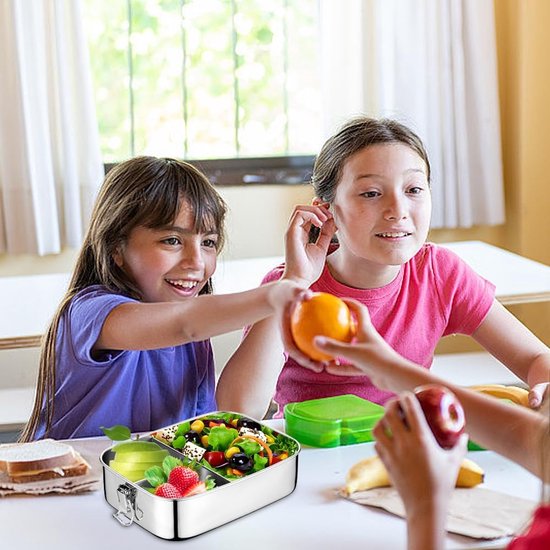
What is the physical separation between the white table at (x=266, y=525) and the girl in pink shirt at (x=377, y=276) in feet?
1.38

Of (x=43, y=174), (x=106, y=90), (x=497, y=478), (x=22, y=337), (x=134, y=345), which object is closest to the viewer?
(x=497, y=478)

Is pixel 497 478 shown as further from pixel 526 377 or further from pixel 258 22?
pixel 258 22

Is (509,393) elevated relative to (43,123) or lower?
lower

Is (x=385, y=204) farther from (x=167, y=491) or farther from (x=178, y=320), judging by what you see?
(x=167, y=491)

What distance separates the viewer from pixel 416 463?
98cm

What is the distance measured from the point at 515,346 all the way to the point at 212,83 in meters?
2.16

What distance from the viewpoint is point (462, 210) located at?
3748mm

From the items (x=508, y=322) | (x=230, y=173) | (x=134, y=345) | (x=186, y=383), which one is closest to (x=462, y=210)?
(x=230, y=173)

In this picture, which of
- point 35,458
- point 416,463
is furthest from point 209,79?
point 416,463

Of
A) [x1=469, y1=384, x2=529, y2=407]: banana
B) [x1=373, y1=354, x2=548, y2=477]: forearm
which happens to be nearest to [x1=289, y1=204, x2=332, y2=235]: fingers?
[x1=469, y1=384, x2=529, y2=407]: banana

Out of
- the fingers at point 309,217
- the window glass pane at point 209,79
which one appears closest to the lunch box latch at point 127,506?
Answer: the fingers at point 309,217

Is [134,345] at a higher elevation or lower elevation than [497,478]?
higher

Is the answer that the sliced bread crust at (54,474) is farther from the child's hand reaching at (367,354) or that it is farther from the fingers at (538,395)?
the fingers at (538,395)

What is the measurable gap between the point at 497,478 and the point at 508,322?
58 centimetres
